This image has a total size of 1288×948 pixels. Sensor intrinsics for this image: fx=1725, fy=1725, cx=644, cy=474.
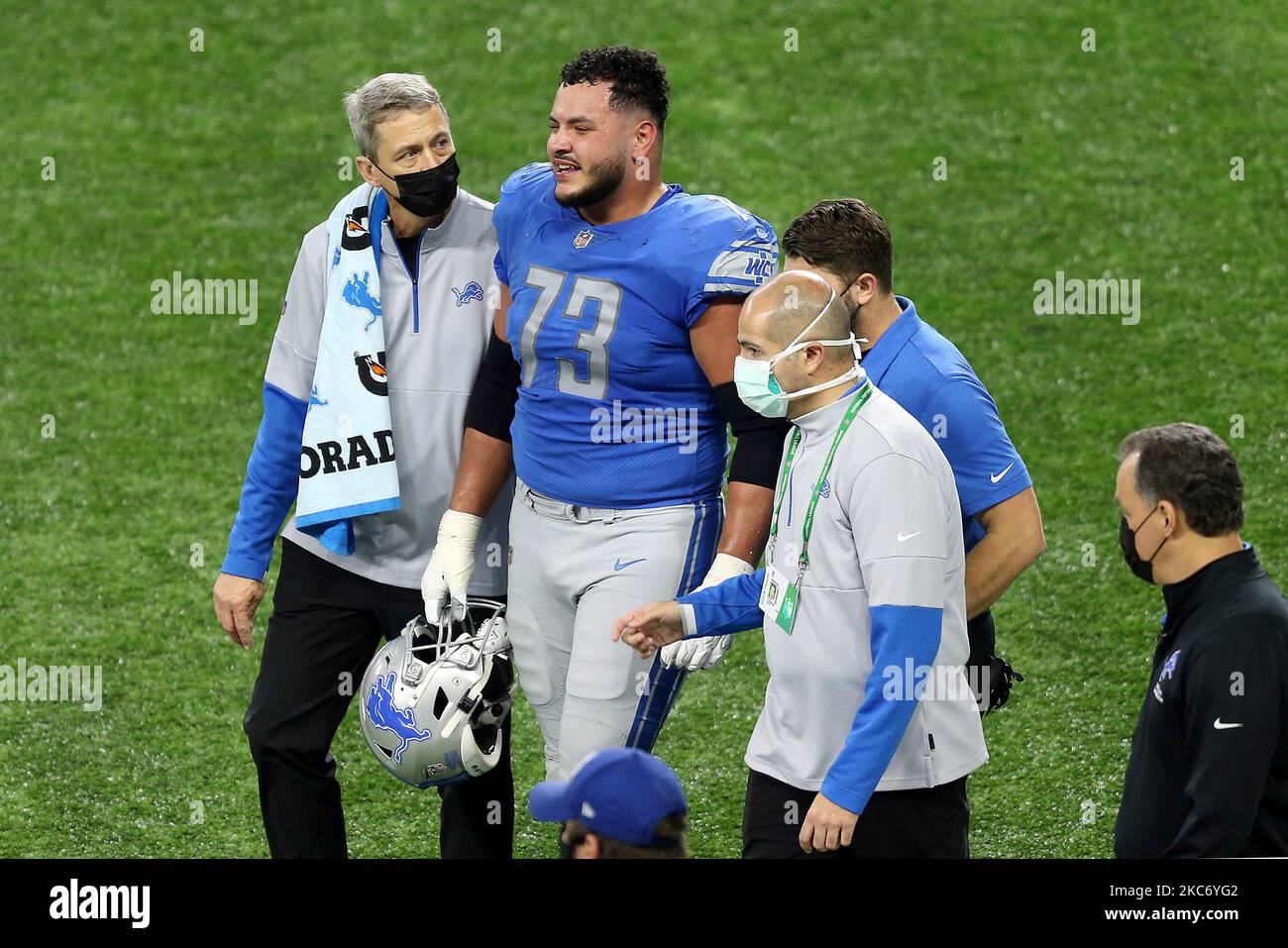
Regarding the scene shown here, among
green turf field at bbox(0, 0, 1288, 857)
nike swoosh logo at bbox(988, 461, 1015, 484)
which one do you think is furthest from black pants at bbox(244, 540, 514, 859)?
nike swoosh logo at bbox(988, 461, 1015, 484)

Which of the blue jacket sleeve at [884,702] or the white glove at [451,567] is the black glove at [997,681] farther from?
the white glove at [451,567]

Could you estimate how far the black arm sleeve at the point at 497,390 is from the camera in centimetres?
404

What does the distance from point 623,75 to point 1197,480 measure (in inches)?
59.4

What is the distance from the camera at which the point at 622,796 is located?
2.74 m

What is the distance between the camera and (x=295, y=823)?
13.7 feet

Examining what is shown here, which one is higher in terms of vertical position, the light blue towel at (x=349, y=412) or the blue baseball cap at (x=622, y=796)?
the light blue towel at (x=349, y=412)

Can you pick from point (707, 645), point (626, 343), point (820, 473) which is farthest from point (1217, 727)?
point (626, 343)

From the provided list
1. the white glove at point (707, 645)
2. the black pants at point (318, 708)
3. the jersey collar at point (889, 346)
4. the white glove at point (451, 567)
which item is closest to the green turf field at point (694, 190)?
the black pants at point (318, 708)

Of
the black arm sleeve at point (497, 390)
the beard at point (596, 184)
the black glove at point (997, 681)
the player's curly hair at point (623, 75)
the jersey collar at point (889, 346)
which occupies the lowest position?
the black glove at point (997, 681)

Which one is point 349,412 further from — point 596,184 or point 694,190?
point 694,190

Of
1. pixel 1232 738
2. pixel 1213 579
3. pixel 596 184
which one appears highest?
pixel 596 184

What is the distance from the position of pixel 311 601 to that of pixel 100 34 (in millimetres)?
6606
